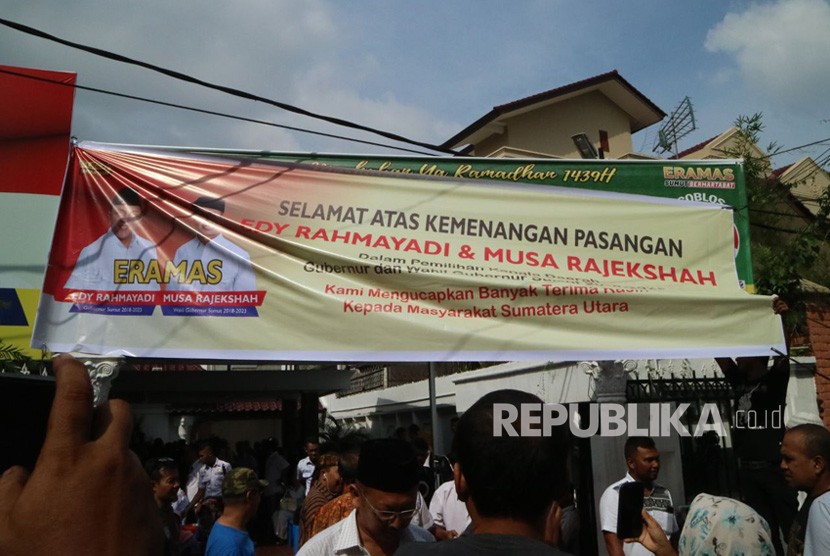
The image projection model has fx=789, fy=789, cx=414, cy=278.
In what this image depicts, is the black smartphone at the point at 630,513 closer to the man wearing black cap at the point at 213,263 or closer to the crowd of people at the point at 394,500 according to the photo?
the crowd of people at the point at 394,500

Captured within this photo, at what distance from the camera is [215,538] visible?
4531 millimetres

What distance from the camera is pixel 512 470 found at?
70.9 inches

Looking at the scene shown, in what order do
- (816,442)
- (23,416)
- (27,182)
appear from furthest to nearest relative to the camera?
1. (27,182)
2. (816,442)
3. (23,416)

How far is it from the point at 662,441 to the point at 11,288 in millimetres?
5867

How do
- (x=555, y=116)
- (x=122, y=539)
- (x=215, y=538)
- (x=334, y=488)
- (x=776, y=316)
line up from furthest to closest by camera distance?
(x=555, y=116) < (x=334, y=488) < (x=776, y=316) < (x=215, y=538) < (x=122, y=539)

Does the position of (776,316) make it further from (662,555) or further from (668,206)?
(662,555)

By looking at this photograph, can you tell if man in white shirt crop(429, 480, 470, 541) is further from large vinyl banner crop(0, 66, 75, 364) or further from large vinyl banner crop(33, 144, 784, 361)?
large vinyl banner crop(0, 66, 75, 364)

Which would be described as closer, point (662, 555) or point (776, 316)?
point (662, 555)

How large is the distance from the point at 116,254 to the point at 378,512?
96.8 inches

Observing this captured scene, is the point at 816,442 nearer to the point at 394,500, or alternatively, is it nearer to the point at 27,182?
the point at 394,500

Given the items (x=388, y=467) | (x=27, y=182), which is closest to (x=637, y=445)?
(x=388, y=467)

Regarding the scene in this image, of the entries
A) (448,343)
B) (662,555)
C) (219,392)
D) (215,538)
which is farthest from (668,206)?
(219,392)

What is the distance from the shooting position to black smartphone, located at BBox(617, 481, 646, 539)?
3250mm

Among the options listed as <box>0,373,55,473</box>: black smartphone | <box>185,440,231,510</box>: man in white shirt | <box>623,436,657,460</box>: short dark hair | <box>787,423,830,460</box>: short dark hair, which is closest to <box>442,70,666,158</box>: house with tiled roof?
<box>185,440,231,510</box>: man in white shirt
